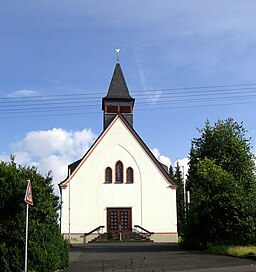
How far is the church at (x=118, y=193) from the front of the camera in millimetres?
48312

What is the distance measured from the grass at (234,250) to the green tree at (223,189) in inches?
59.7

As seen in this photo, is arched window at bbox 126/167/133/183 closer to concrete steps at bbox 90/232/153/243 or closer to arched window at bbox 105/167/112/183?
arched window at bbox 105/167/112/183

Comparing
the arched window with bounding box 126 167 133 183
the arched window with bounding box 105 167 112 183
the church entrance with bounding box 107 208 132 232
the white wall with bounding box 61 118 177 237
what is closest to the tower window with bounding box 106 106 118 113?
the white wall with bounding box 61 118 177 237

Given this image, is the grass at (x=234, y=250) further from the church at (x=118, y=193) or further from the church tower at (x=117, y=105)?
the church tower at (x=117, y=105)

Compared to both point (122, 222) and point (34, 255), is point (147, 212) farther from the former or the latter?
point (34, 255)

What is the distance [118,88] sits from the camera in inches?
2153

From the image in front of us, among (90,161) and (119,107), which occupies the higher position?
(119,107)

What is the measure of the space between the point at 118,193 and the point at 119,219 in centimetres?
272

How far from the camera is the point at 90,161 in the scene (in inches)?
1966

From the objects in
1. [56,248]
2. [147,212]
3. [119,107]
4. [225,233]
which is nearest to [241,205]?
[225,233]

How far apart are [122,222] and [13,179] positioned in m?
33.7

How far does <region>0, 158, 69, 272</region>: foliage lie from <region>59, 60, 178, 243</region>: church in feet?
101

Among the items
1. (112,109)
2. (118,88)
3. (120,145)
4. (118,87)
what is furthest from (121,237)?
(118,87)

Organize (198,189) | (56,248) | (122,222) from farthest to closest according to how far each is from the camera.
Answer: (122,222), (198,189), (56,248)
